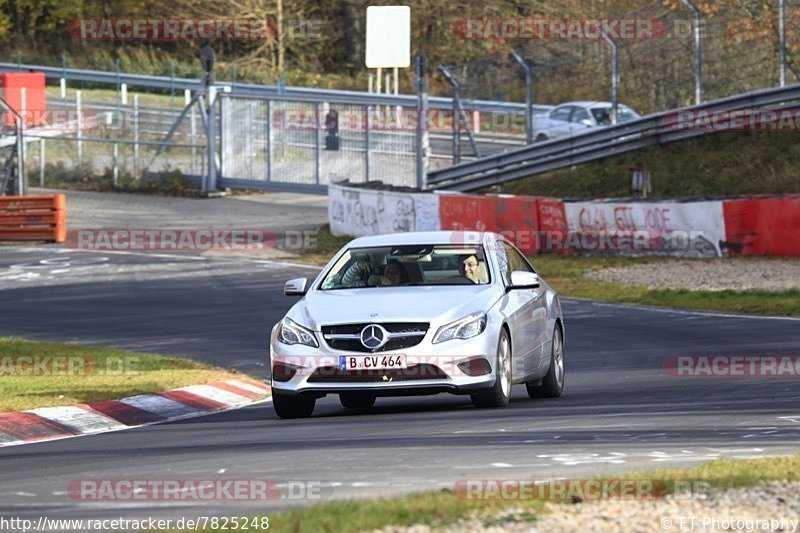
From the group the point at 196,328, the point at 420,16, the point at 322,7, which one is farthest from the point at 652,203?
the point at 322,7

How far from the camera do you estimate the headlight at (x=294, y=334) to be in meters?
12.2

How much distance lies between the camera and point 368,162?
38.8 metres

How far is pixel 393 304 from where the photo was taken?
12.3 m

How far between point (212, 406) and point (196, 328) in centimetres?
690

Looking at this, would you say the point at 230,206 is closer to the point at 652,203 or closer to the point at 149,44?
the point at 652,203

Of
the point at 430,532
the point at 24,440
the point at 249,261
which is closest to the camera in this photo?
the point at 430,532

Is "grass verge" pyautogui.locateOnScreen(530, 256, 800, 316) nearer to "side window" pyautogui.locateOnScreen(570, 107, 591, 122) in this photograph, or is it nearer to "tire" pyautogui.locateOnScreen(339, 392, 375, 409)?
"tire" pyautogui.locateOnScreen(339, 392, 375, 409)

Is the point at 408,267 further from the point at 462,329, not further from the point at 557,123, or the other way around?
the point at 557,123

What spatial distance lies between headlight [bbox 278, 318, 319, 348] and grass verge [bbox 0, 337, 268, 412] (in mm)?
2183

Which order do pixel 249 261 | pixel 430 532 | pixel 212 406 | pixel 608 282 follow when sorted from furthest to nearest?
pixel 249 261
pixel 608 282
pixel 212 406
pixel 430 532

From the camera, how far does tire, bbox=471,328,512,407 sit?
40.2 feet

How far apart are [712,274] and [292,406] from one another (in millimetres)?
13928

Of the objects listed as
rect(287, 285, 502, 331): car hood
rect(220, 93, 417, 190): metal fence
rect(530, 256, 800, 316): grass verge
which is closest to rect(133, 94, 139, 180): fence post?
rect(220, 93, 417, 190): metal fence

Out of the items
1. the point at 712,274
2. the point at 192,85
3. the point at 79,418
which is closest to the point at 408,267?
the point at 79,418
